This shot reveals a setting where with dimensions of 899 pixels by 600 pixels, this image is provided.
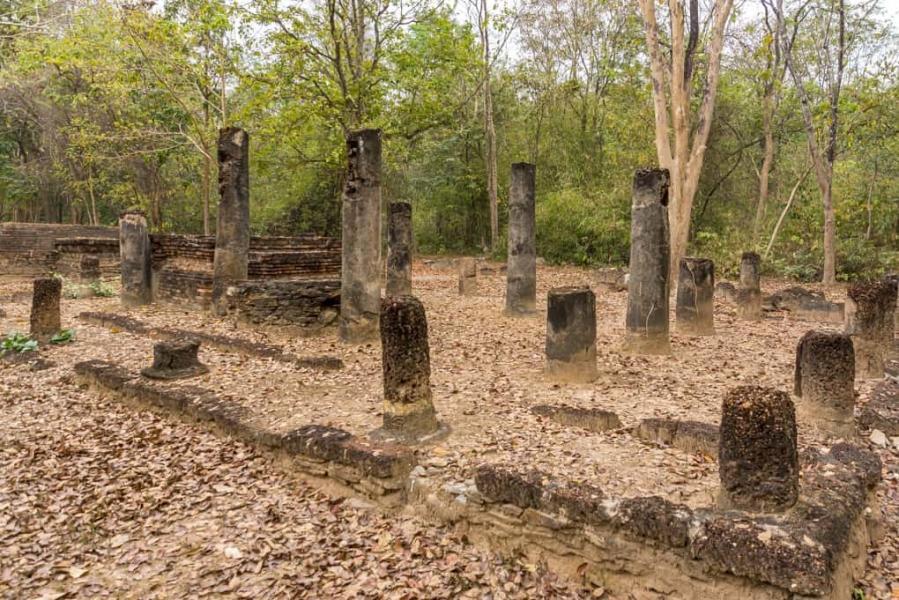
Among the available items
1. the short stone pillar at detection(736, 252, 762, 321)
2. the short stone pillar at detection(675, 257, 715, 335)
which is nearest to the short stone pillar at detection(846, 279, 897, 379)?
the short stone pillar at detection(675, 257, 715, 335)

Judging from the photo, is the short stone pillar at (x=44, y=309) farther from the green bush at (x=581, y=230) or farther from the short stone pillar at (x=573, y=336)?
the green bush at (x=581, y=230)

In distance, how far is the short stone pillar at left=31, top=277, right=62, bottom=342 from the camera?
33.0 feet

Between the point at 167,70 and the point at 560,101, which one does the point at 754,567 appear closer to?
the point at 167,70

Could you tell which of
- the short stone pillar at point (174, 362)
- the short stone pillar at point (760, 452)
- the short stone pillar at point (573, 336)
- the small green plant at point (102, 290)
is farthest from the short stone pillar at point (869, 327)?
the small green plant at point (102, 290)

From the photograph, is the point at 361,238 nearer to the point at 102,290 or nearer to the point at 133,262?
the point at 133,262

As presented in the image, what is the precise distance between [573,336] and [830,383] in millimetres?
2783

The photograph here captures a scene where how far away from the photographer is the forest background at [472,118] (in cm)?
1600

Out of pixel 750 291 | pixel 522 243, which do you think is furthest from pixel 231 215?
pixel 750 291

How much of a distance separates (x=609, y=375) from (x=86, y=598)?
608 centimetres

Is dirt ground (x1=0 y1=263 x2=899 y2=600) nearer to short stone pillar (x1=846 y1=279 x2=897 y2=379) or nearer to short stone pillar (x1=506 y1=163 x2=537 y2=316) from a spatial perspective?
short stone pillar (x1=846 y1=279 x2=897 y2=379)

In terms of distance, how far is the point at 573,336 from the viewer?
7332mm

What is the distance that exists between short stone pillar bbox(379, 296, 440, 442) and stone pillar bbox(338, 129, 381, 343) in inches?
164

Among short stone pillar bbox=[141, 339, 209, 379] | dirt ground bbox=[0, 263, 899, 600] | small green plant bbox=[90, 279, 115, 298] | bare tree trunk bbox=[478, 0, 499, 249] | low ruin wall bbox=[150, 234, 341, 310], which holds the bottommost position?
dirt ground bbox=[0, 263, 899, 600]

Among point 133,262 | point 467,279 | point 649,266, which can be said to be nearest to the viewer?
point 649,266
